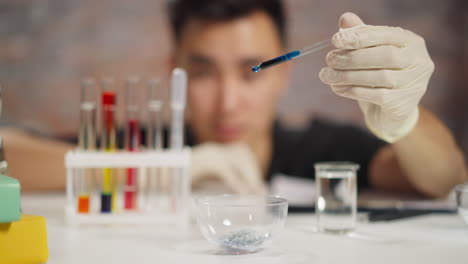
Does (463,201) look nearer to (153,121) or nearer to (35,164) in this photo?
(153,121)

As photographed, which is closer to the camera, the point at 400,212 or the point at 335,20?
the point at 400,212

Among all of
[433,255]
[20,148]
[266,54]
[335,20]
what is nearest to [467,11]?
[335,20]

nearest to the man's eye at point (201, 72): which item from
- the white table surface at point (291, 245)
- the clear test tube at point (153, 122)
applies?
the clear test tube at point (153, 122)

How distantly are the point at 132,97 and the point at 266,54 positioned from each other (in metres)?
1.43

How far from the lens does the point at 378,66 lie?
821 millimetres

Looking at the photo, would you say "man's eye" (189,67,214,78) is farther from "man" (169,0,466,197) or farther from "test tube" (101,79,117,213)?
"test tube" (101,79,117,213)

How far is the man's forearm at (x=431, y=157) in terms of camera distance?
1.37 meters

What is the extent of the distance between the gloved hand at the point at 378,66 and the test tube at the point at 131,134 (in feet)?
1.23

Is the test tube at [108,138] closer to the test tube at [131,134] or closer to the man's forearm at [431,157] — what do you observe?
the test tube at [131,134]

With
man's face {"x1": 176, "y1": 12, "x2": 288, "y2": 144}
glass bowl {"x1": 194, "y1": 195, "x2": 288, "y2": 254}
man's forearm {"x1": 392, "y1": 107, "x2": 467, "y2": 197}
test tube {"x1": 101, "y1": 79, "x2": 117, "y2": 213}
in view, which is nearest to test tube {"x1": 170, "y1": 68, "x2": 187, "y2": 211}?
test tube {"x1": 101, "y1": 79, "x2": 117, "y2": 213}

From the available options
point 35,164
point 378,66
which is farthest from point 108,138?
point 35,164

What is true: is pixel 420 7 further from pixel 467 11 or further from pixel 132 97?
pixel 132 97

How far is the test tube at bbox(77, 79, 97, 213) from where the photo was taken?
3.05ft

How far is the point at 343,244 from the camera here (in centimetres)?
75
